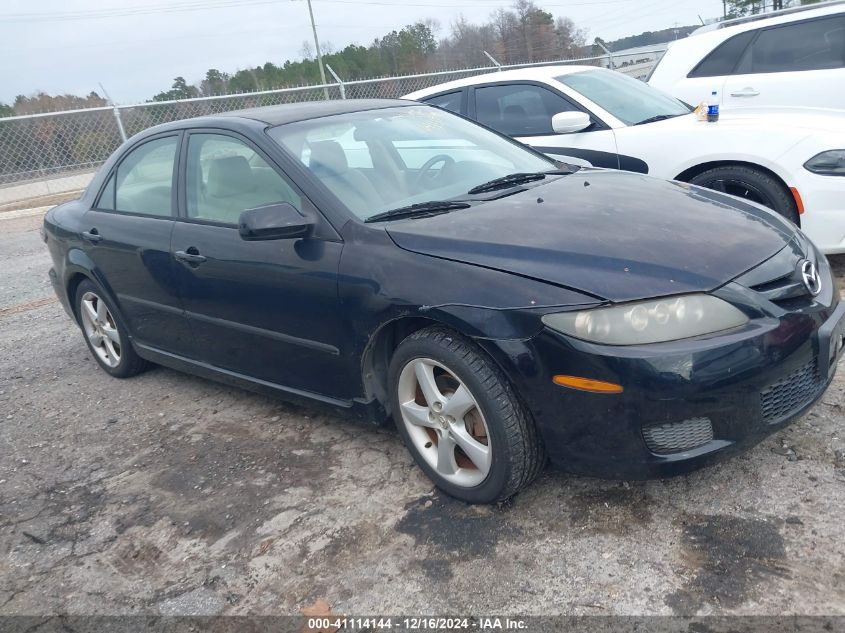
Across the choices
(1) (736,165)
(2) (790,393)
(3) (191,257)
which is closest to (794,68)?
(1) (736,165)

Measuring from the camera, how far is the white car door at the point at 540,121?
5.40m

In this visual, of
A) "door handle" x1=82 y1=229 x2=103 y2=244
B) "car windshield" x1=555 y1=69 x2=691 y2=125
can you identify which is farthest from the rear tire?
"door handle" x1=82 y1=229 x2=103 y2=244

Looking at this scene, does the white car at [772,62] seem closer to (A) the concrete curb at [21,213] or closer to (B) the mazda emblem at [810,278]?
(B) the mazda emblem at [810,278]

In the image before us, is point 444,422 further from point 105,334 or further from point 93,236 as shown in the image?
point 105,334

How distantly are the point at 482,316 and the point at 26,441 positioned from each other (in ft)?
9.43

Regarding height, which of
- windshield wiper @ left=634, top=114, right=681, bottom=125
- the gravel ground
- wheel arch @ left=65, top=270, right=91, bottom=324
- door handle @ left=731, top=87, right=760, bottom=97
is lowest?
the gravel ground

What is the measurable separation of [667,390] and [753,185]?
2.93 metres

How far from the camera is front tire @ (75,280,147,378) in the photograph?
14.8 ft

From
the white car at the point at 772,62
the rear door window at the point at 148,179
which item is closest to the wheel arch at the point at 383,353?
the rear door window at the point at 148,179

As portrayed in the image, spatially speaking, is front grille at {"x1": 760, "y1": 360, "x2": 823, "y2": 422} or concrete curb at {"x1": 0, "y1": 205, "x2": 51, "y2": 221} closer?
front grille at {"x1": 760, "y1": 360, "x2": 823, "y2": 422}

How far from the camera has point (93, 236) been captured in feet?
14.3

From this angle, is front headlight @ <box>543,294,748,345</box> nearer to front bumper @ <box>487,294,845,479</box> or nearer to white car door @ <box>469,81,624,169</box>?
front bumper @ <box>487,294,845,479</box>

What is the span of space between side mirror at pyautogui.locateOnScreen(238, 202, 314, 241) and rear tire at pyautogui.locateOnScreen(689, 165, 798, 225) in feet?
9.56

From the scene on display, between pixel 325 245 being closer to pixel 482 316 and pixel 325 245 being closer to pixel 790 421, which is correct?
pixel 482 316
